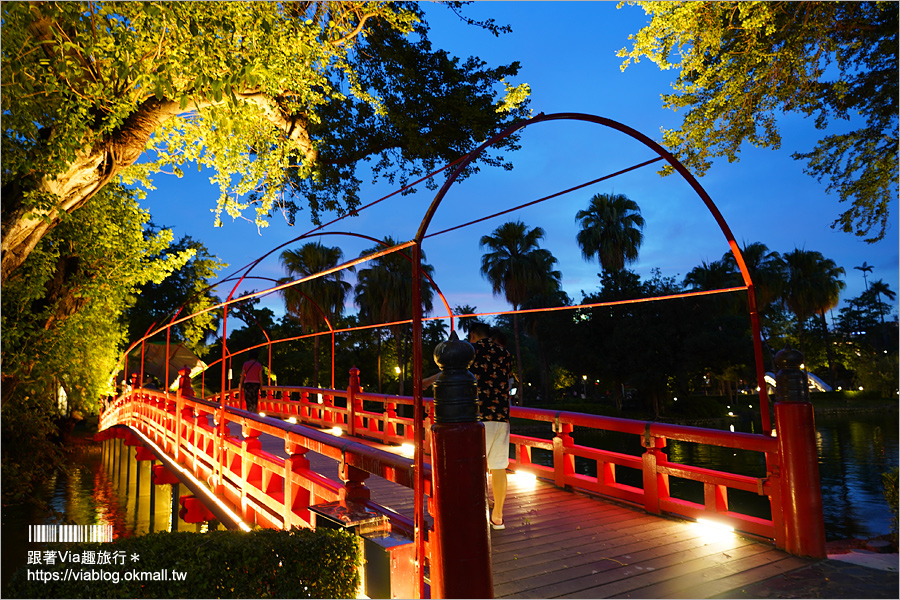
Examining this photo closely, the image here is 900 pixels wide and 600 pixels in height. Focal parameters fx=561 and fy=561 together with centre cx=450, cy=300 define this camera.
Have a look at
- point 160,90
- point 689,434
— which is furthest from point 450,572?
point 160,90

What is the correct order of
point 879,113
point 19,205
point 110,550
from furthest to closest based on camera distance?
point 879,113 < point 19,205 < point 110,550

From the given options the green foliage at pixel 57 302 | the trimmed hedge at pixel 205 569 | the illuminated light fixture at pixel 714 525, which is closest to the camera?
the trimmed hedge at pixel 205 569

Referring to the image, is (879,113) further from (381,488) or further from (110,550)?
(110,550)

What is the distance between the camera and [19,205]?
7609 millimetres

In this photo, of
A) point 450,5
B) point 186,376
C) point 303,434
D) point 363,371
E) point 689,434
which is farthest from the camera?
point 363,371

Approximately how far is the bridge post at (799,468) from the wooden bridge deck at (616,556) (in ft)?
0.67

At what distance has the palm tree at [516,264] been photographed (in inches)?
1244

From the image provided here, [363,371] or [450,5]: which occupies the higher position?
[450,5]

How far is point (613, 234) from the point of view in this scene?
1325 inches

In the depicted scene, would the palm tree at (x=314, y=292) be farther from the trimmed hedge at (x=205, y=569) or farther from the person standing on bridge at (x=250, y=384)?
the trimmed hedge at (x=205, y=569)

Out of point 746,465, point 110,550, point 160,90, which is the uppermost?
point 160,90

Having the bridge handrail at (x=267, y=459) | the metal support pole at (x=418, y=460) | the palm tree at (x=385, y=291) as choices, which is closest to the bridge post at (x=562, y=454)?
the bridge handrail at (x=267, y=459)

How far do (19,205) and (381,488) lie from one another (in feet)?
20.5

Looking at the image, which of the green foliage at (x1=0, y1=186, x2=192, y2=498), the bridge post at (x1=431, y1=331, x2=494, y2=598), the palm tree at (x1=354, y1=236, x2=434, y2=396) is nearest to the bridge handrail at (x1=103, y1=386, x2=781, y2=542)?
the bridge post at (x1=431, y1=331, x2=494, y2=598)
